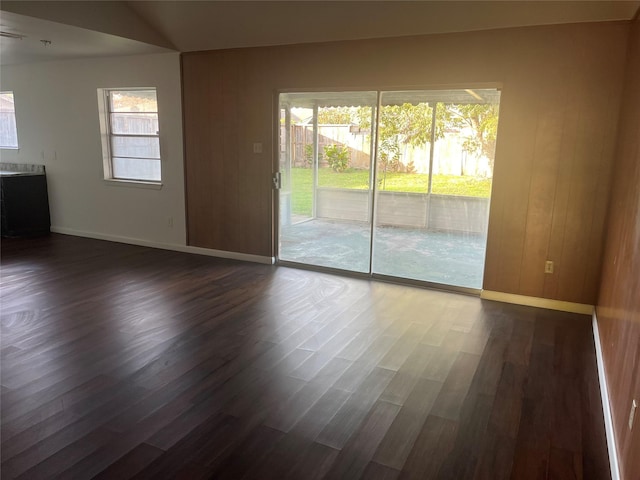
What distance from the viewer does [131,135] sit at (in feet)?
20.4

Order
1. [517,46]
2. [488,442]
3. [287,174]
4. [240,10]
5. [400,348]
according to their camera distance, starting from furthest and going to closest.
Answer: [287,174] < [240,10] < [517,46] < [400,348] < [488,442]

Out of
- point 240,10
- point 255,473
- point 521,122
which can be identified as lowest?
point 255,473

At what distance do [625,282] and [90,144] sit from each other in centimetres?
630

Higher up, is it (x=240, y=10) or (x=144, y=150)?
(x=240, y=10)

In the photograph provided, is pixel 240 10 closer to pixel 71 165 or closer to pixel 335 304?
pixel 335 304

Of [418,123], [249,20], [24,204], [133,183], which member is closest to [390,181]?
[418,123]

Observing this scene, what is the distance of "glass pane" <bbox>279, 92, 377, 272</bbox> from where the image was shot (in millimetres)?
4902

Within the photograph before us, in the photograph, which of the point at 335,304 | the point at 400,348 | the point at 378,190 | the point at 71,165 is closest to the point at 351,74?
the point at 378,190

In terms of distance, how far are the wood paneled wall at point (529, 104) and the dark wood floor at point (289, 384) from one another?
0.54 m

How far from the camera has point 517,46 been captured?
3959mm

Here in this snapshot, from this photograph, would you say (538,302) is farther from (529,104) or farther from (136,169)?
(136,169)

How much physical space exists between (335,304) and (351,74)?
7.38 ft

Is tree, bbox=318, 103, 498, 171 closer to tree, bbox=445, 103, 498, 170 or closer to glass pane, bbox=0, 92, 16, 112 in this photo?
tree, bbox=445, 103, 498, 170

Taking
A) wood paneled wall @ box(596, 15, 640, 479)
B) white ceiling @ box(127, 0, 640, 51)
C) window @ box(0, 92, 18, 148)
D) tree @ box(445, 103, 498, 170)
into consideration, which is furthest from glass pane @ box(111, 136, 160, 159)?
wood paneled wall @ box(596, 15, 640, 479)
